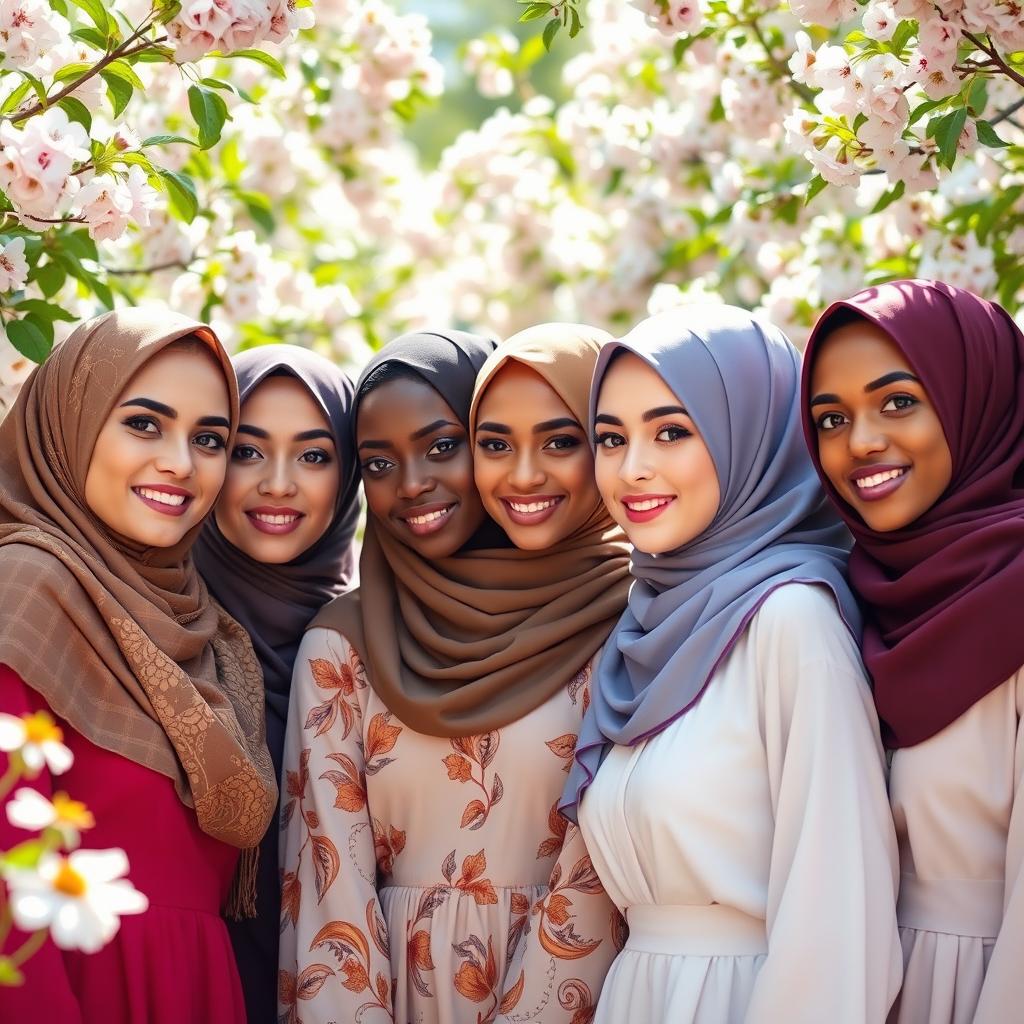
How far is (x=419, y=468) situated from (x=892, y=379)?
110 centimetres

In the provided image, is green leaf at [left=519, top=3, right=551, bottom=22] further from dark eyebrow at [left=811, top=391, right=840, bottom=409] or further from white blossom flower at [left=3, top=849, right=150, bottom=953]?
white blossom flower at [left=3, top=849, right=150, bottom=953]

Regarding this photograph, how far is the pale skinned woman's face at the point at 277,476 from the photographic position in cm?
320

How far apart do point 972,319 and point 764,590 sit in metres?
0.62

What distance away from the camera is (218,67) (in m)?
4.37

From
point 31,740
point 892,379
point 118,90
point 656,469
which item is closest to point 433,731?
point 656,469

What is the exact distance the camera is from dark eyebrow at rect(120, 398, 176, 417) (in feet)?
9.14

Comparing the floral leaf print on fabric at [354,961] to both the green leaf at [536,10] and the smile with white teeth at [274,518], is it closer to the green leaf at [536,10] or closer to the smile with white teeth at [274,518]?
the smile with white teeth at [274,518]

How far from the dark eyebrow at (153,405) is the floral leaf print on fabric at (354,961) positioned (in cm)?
111

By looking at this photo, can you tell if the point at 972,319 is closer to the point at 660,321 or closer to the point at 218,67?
the point at 660,321

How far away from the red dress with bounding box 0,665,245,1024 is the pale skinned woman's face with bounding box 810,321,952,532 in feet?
4.66

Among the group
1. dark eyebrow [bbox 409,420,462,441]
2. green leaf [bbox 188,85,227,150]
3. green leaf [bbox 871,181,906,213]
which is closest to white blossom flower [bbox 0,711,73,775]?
green leaf [bbox 188,85,227,150]

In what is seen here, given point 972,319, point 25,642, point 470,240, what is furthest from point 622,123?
point 25,642

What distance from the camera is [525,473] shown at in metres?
2.94

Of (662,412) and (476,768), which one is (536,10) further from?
(476,768)
